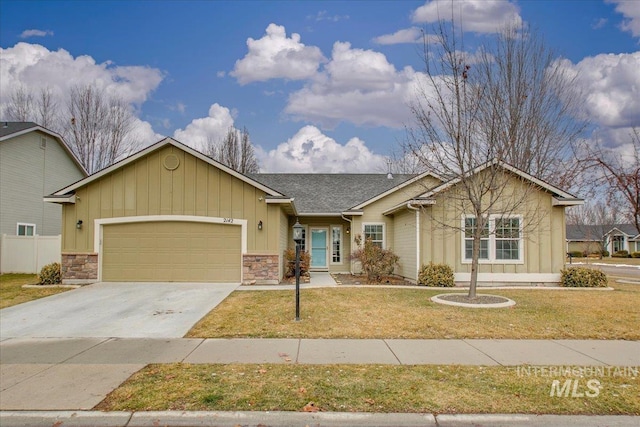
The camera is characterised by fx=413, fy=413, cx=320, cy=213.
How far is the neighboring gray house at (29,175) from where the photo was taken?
19625 mm

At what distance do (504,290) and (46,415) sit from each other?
41.1ft

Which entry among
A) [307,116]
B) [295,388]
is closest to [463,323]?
[295,388]

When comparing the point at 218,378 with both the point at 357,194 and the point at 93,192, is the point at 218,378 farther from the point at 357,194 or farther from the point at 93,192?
the point at 357,194

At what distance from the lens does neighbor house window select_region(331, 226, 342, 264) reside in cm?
2080

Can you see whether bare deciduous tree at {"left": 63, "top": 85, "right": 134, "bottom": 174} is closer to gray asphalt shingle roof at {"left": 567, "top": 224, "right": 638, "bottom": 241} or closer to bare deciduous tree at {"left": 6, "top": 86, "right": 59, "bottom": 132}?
bare deciduous tree at {"left": 6, "top": 86, "right": 59, "bottom": 132}

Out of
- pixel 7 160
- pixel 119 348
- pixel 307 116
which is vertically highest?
pixel 307 116

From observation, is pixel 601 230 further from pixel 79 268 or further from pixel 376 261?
pixel 79 268

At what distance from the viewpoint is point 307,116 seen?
25328 millimetres

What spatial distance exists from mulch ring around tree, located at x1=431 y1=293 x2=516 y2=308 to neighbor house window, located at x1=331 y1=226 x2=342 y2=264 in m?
9.64

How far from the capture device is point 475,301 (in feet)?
35.0

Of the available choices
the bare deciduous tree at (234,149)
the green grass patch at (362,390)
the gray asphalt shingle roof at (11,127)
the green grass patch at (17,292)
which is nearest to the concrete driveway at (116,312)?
the green grass patch at (17,292)

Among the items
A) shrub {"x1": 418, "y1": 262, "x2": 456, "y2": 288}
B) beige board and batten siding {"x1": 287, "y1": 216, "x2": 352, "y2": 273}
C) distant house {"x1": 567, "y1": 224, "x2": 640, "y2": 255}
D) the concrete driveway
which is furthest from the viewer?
distant house {"x1": 567, "y1": 224, "x2": 640, "y2": 255}

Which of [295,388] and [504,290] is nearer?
[295,388]

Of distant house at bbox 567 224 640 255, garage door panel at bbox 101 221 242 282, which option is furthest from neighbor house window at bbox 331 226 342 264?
distant house at bbox 567 224 640 255
